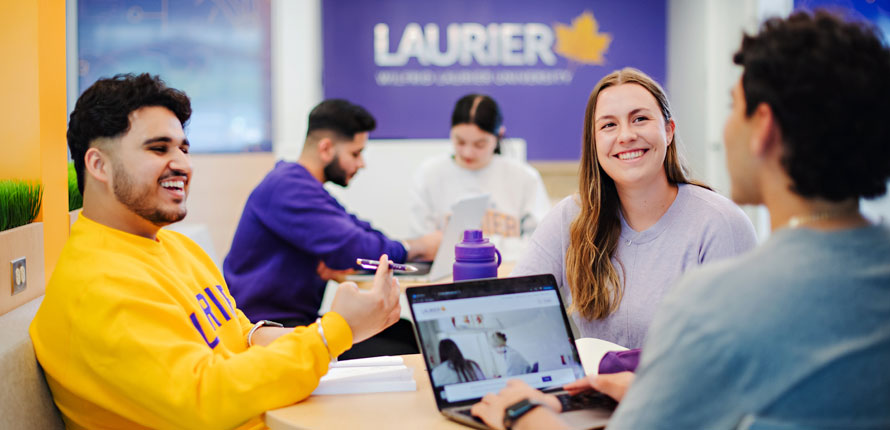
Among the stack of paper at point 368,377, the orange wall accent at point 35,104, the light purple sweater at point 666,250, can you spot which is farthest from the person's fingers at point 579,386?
the orange wall accent at point 35,104

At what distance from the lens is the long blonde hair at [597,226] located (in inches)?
73.9

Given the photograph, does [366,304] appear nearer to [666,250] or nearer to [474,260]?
[474,260]

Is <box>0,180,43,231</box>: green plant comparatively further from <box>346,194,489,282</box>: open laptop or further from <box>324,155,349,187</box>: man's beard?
<box>324,155,349,187</box>: man's beard

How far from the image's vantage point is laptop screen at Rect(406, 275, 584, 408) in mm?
1302

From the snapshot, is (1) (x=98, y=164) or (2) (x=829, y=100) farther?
(1) (x=98, y=164)

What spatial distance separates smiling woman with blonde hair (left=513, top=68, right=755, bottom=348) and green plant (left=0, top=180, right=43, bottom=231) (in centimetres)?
130

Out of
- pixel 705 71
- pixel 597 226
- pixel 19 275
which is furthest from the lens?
pixel 705 71

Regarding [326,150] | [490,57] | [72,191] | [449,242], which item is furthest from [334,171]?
[490,57]

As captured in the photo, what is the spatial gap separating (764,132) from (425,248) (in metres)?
2.36

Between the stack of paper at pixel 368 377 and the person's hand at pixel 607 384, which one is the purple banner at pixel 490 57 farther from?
the person's hand at pixel 607 384

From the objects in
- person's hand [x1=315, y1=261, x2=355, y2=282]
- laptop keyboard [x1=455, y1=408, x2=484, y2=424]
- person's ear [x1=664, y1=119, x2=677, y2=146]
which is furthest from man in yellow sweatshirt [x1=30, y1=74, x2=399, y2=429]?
person's hand [x1=315, y1=261, x2=355, y2=282]

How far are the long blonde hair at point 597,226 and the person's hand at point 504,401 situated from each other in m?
0.64

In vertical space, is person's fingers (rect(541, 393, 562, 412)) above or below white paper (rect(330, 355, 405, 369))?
above

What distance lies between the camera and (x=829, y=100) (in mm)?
850
